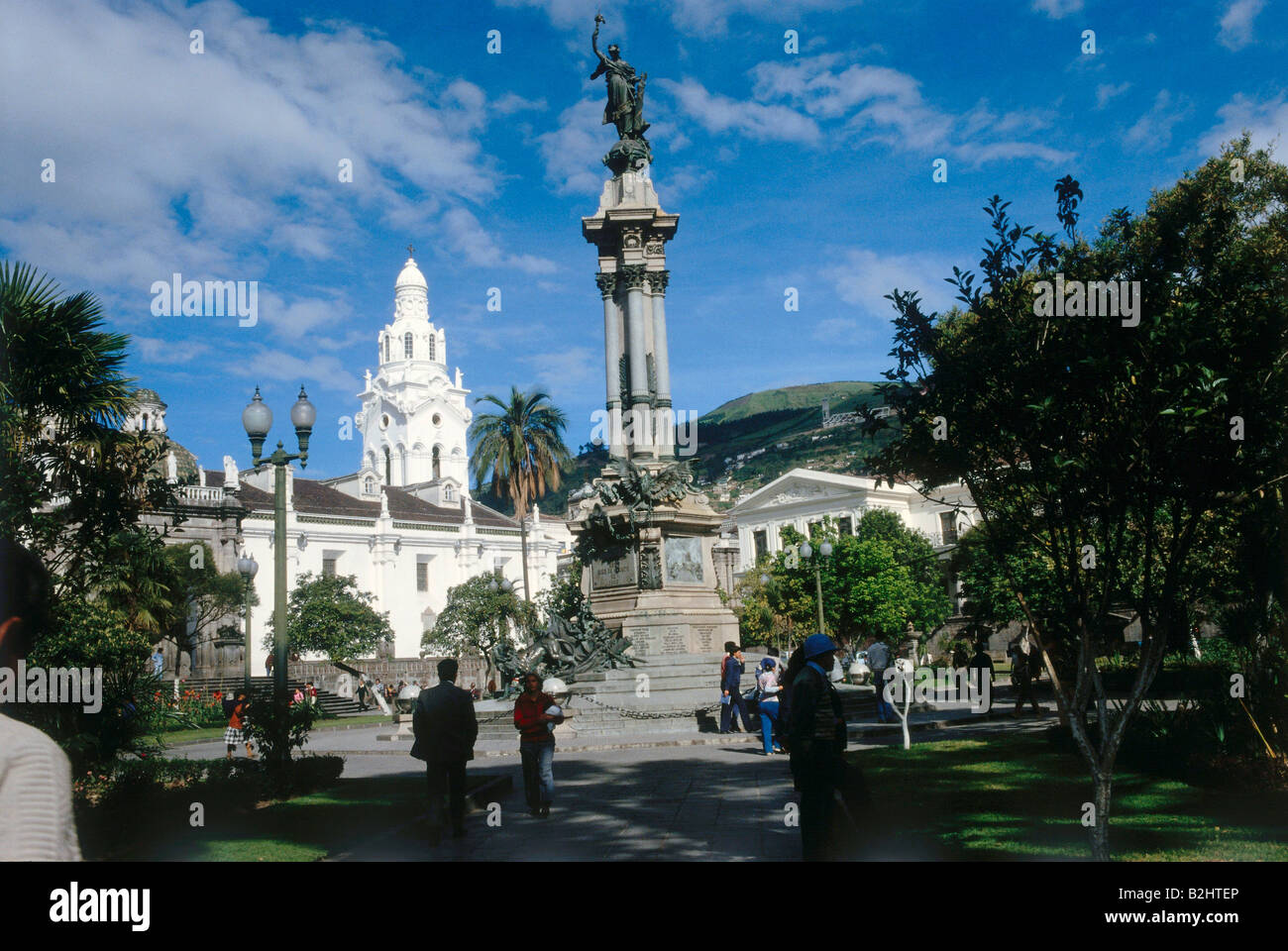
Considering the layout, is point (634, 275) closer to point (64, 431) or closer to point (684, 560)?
point (684, 560)

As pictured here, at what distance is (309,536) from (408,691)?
42479 millimetres

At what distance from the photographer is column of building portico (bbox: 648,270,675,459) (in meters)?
22.0

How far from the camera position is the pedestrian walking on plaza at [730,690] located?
55.6ft

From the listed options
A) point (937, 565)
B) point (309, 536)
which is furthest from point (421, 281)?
point (937, 565)

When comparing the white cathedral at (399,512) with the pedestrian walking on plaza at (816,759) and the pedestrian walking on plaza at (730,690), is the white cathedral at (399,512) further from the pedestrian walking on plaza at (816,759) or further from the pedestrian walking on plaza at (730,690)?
the pedestrian walking on plaza at (816,759)

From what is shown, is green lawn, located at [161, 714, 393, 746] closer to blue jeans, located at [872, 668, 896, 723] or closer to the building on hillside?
blue jeans, located at [872, 668, 896, 723]

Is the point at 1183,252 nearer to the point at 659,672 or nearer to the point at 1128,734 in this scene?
the point at 1128,734

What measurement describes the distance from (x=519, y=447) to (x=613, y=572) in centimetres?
2515

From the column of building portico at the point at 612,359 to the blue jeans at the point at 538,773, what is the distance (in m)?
12.2

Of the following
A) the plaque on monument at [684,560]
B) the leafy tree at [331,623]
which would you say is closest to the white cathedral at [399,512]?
the leafy tree at [331,623]

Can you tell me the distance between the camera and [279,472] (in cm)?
1328

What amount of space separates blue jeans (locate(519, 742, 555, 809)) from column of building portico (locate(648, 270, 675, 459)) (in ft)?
39.9

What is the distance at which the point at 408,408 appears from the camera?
83.6 m

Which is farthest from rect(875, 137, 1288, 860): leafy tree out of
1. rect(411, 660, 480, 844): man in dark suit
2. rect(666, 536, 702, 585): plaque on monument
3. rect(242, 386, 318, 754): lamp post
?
rect(666, 536, 702, 585): plaque on monument
